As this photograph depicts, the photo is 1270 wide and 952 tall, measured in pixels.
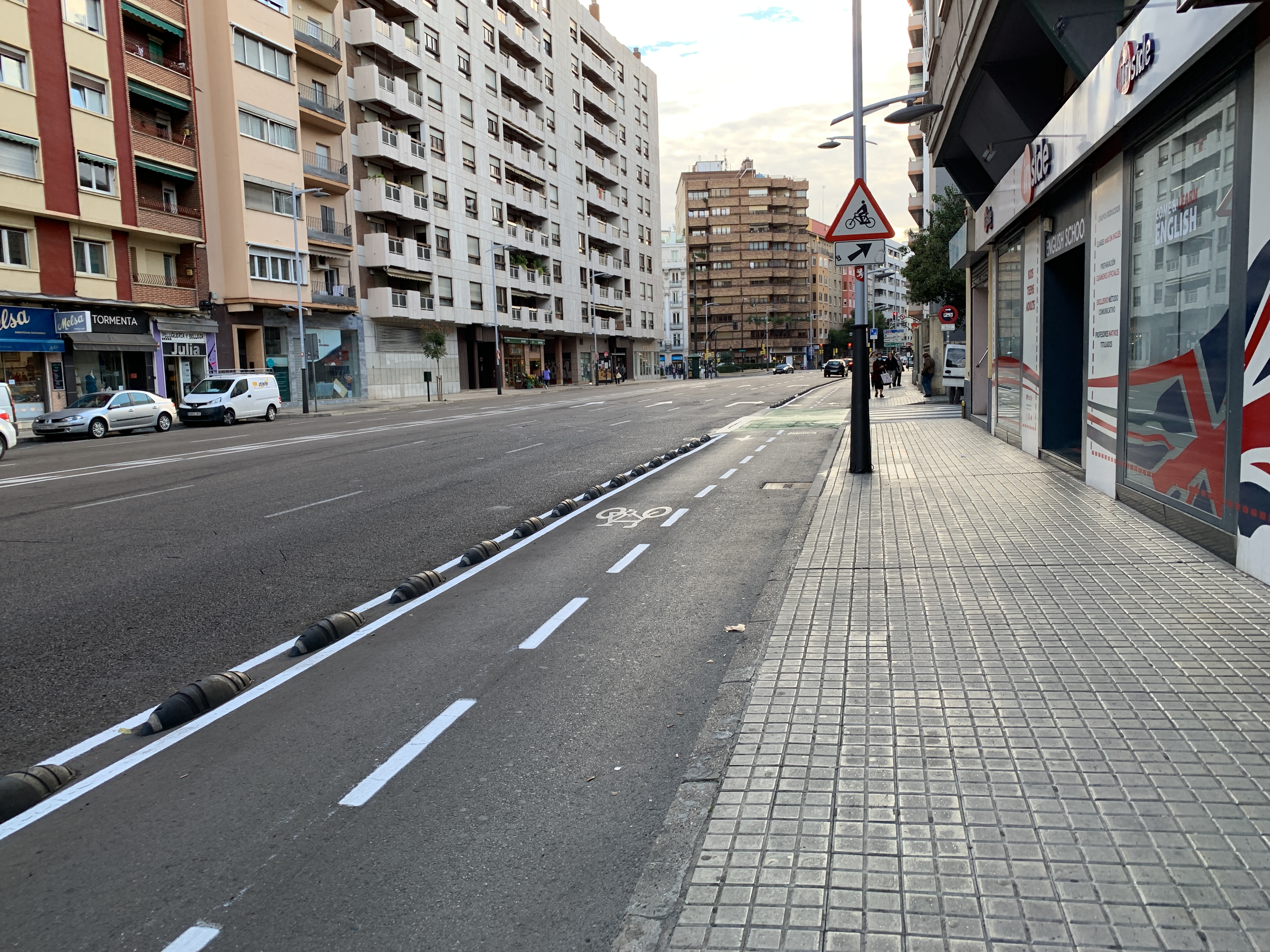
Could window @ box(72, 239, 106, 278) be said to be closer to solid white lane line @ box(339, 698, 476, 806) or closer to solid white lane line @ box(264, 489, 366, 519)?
solid white lane line @ box(264, 489, 366, 519)

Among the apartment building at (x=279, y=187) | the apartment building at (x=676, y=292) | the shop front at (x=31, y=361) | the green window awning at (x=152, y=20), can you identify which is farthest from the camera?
the apartment building at (x=676, y=292)

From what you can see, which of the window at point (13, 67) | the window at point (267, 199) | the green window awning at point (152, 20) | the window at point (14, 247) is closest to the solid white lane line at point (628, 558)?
the window at point (14, 247)

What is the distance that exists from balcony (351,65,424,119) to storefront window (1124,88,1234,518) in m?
46.8

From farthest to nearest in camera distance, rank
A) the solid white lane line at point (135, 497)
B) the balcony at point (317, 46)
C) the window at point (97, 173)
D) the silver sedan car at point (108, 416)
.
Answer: the balcony at point (317, 46) < the window at point (97, 173) < the silver sedan car at point (108, 416) < the solid white lane line at point (135, 497)

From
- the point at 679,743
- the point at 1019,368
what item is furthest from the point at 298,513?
the point at 1019,368

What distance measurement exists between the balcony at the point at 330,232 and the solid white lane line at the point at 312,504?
35536 mm

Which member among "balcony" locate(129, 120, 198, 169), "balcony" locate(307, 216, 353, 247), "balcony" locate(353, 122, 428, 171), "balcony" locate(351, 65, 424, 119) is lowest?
"balcony" locate(307, 216, 353, 247)

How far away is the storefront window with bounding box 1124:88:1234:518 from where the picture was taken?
6.97 meters

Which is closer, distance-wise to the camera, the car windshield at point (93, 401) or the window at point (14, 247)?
the car windshield at point (93, 401)

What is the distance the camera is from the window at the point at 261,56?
39.3m

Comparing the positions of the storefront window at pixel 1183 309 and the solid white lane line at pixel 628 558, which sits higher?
the storefront window at pixel 1183 309

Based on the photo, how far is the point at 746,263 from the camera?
14575 centimetres

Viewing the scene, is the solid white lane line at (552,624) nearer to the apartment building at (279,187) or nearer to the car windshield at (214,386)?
the car windshield at (214,386)

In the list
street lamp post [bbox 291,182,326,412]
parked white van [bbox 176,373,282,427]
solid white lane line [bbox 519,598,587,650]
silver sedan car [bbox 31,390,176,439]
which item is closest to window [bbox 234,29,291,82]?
street lamp post [bbox 291,182,326,412]
